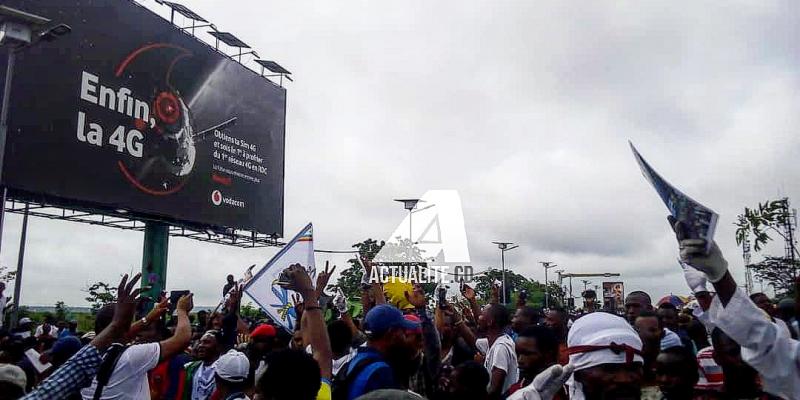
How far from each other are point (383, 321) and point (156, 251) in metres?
16.5

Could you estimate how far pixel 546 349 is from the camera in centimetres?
379

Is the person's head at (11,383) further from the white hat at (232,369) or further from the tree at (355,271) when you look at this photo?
the tree at (355,271)

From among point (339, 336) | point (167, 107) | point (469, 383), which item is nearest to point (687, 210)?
point (469, 383)

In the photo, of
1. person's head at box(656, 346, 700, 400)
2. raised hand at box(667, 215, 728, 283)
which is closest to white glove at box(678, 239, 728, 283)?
raised hand at box(667, 215, 728, 283)

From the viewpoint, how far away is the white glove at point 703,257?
7.02ft

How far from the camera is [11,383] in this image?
3.54m

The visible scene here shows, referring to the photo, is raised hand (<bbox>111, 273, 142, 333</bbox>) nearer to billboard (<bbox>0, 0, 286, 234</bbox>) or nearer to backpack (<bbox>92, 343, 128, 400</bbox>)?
backpack (<bbox>92, 343, 128, 400</bbox>)

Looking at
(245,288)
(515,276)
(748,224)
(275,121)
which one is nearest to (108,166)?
(275,121)

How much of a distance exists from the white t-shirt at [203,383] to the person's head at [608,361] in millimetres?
3543

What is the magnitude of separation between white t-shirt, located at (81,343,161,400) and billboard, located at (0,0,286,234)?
11.3m

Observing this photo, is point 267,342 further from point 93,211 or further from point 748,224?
point 93,211

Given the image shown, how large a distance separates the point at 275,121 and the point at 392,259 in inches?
325

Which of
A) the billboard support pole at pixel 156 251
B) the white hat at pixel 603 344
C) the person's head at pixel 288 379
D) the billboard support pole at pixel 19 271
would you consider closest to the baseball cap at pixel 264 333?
the person's head at pixel 288 379

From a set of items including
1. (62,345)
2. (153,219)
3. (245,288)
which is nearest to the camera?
(62,345)
